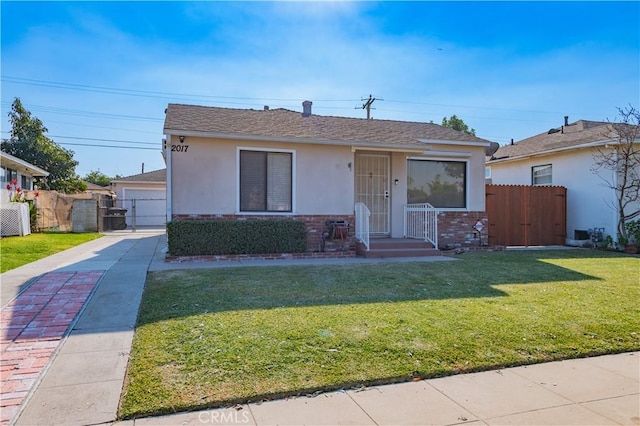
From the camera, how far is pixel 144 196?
26.2m

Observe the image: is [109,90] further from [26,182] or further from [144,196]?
[26,182]

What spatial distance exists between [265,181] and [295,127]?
1961mm

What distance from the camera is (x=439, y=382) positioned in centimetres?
354

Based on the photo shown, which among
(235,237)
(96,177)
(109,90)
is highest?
(109,90)

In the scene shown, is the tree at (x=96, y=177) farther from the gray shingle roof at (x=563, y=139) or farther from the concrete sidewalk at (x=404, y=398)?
the concrete sidewalk at (x=404, y=398)

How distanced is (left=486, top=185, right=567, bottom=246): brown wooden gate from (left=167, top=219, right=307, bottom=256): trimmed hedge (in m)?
7.17

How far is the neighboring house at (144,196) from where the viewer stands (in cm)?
2522

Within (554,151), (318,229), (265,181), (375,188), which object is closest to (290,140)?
(265,181)

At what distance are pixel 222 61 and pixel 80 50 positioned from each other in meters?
5.24

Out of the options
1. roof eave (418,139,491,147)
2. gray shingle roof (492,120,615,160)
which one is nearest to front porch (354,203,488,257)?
roof eave (418,139,491,147)

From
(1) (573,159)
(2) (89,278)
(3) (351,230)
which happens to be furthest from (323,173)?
(1) (573,159)

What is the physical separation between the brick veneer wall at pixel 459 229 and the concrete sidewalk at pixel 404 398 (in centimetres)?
848

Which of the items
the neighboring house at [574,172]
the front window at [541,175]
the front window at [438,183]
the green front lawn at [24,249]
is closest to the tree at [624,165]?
the neighboring house at [574,172]

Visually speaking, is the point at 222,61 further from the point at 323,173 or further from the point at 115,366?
the point at 115,366
